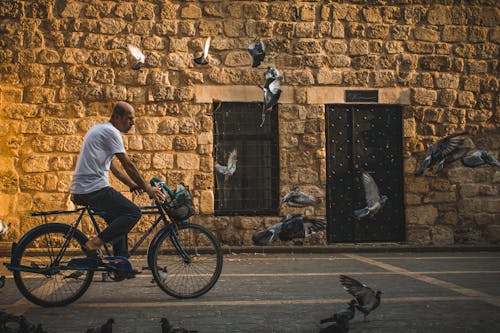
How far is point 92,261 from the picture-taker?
534cm

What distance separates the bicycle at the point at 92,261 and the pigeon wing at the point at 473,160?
6733 millimetres

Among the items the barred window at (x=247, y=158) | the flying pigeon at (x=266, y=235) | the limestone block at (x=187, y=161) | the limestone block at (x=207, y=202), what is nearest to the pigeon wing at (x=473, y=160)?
the barred window at (x=247, y=158)

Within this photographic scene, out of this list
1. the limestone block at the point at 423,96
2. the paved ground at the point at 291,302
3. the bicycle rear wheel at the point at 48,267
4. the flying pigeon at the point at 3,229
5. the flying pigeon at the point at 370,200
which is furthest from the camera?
the limestone block at the point at 423,96

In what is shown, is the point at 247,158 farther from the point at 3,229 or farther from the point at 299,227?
the point at 3,229

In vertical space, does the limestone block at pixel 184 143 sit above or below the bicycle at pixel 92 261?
above

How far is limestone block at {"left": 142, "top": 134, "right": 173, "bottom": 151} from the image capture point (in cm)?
1060

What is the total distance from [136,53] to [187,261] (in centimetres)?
575

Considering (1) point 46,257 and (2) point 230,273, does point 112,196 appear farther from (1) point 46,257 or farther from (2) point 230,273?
(2) point 230,273

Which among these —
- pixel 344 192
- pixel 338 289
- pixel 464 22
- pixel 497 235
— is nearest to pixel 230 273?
pixel 338 289

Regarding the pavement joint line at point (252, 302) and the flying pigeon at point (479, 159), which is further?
the flying pigeon at point (479, 159)

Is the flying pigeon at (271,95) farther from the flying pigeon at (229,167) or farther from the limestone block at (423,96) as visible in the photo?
the limestone block at (423,96)

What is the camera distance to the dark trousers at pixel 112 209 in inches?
210

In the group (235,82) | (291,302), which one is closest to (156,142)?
(235,82)

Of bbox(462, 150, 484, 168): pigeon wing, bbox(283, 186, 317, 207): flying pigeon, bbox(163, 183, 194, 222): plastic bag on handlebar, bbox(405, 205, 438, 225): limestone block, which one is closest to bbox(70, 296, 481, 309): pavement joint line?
bbox(163, 183, 194, 222): plastic bag on handlebar
